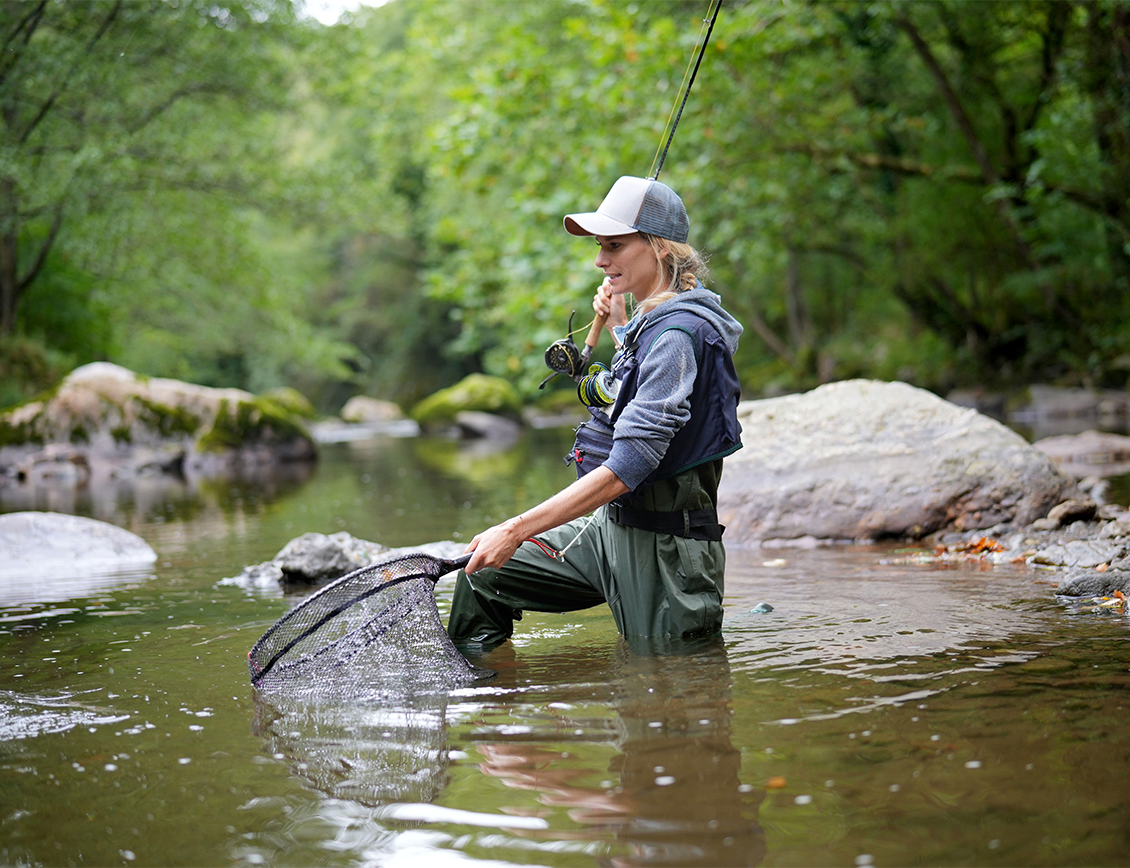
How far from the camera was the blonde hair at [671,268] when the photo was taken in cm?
401

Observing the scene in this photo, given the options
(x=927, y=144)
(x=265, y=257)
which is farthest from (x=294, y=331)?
(x=927, y=144)

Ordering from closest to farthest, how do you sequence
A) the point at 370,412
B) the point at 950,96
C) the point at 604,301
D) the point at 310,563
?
1. the point at 604,301
2. the point at 310,563
3. the point at 950,96
4. the point at 370,412

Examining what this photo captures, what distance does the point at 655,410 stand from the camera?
3727mm

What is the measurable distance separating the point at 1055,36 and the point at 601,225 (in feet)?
52.7

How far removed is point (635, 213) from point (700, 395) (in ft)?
2.32

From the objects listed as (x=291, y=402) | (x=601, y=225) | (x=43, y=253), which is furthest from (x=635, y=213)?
(x=291, y=402)

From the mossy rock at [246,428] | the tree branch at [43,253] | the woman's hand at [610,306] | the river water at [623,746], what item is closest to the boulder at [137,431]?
the mossy rock at [246,428]

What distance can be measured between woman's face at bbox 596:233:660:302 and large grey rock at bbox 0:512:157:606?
14.8 feet

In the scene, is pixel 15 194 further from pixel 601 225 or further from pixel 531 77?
pixel 601 225

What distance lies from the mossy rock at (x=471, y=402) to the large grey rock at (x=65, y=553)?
23555mm

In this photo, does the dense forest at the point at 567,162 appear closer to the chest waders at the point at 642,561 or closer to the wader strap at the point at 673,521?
the chest waders at the point at 642,561

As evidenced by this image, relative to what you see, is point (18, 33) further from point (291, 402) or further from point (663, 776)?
point (291, 402)

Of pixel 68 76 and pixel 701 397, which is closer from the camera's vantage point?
pixel 701 397

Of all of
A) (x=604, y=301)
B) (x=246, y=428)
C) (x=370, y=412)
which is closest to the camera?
(x=604, y=301)
